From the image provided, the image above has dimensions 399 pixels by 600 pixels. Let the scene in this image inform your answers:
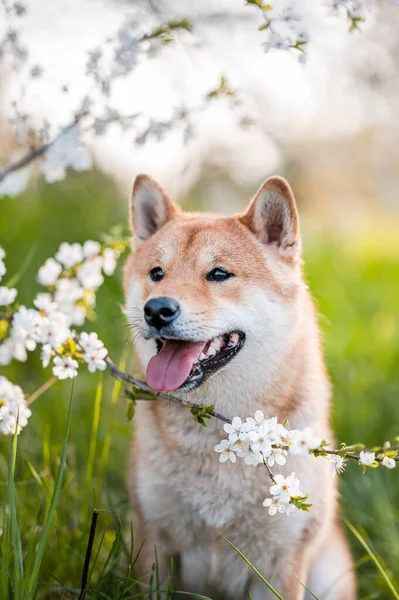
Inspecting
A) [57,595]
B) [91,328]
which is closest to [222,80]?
[57,595]

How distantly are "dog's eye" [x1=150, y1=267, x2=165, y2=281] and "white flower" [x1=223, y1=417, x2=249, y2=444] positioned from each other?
94 cm

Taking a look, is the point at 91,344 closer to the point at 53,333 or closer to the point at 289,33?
the point at 53,333

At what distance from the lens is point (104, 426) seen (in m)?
4.49

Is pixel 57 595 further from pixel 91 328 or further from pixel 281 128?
pixel 281 128

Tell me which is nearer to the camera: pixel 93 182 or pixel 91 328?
pixel 91 328

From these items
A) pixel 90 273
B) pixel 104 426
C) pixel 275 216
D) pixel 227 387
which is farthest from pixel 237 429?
pixel 104 426

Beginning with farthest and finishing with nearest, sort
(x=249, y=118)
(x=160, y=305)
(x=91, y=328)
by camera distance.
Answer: (x=91, y=328)
(x=249, y=118)
(x=160, y=305)

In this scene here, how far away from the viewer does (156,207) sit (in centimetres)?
312

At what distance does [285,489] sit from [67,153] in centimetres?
156

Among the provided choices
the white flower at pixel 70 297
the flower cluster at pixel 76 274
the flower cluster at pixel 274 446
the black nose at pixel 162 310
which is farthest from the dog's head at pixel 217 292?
the flower cluster at pixel 274 446

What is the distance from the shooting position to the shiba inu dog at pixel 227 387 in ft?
8.27

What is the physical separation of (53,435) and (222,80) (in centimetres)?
249

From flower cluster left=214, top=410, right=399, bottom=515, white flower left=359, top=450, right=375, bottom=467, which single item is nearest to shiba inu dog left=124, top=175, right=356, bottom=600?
flower cluster left=214, top=410, right=399, bottom=515

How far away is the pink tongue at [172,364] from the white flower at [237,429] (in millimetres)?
421
